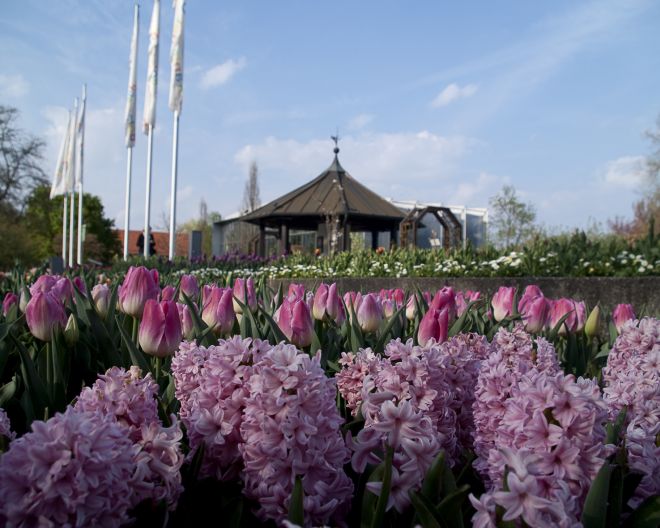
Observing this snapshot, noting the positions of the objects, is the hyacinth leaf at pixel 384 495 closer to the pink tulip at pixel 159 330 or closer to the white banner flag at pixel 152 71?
the pink tulip at pixel 159 330

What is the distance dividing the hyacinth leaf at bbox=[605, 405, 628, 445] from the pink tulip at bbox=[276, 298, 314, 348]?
0.87 metres

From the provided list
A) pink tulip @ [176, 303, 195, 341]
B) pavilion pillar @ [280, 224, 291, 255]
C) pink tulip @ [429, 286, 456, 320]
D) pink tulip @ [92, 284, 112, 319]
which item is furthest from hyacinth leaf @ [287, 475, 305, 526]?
pavilion pillar @ [280, 224, 291, 255]

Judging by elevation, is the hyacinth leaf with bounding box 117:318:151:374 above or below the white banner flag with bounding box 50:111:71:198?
below

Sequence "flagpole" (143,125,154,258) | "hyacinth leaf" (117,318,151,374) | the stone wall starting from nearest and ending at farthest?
"hyacinth leaf" (117,318,151,374) < the stone wall < "flagpole" (143,125,154,258)

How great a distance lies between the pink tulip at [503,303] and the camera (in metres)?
2.71

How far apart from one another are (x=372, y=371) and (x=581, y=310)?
156 cm

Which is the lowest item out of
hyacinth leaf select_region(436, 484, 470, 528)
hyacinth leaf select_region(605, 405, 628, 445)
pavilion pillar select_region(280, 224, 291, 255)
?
hyacinth leaf select_region(436, 484, 470, 528)

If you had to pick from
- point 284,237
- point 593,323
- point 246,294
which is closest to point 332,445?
point 246,294

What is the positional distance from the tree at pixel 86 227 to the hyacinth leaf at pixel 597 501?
46854 millimetres

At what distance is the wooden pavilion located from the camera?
70.5ft

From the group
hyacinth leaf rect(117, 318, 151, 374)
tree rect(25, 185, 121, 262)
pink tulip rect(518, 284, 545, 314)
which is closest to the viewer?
hyacinth leaf rect(117, 318, 151, 374)

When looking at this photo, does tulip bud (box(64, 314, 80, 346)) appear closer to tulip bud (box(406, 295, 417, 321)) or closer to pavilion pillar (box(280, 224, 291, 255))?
tulip bud (box(406, 295, 417, 321))

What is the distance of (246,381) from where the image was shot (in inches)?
39.1

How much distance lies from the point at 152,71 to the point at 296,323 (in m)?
18.6
